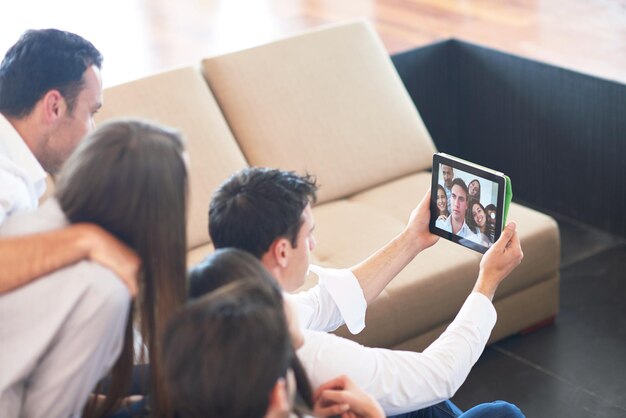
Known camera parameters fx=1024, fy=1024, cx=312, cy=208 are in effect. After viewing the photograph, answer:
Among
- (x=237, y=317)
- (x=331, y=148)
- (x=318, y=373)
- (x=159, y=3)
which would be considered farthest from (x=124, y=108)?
(x=159, y=3)

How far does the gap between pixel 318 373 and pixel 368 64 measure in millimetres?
1800

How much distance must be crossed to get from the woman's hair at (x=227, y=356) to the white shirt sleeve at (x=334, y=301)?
0.71 metres

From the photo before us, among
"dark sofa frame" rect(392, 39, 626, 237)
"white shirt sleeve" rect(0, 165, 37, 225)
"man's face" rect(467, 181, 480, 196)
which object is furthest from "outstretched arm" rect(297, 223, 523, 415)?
"dark sofa frame" rect(392, 39, 626, 237)

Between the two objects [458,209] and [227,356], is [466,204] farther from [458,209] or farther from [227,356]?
[227,356]

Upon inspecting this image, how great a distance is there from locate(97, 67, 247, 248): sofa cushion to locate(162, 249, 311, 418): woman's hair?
158cm

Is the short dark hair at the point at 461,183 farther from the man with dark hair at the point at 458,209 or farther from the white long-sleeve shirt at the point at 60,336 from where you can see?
the white long-sleeve shirt at the point at 60,336

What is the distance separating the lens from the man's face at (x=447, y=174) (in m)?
2.04

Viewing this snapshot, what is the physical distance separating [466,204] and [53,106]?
0.83 metres

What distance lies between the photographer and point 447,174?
6.73ft

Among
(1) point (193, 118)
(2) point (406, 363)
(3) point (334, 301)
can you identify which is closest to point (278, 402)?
(2) point (406, 363)

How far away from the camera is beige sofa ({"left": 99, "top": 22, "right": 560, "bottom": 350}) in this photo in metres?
2.79

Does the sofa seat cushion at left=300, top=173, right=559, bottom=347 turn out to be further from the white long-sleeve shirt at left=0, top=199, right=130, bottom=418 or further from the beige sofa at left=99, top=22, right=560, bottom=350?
the white long-sleeve shirt at left=0, top=199, right=130, bottom=418

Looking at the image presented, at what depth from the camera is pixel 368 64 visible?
333 cm

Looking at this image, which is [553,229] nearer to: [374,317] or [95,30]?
[374,317]
